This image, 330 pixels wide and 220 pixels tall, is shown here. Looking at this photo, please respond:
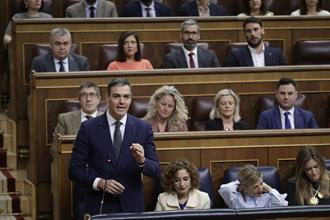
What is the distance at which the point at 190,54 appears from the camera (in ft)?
22.0

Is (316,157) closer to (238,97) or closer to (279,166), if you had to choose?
(279,166)

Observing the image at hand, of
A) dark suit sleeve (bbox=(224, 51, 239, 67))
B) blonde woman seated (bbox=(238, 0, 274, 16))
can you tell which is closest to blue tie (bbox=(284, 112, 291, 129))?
dark suit sleeve (bbox=(224, 51, 239, 67))

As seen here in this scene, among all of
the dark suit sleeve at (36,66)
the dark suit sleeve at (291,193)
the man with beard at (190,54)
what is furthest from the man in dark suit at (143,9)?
the dark suit sleeve at (291,193)

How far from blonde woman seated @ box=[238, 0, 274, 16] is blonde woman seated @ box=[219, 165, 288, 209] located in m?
2.83

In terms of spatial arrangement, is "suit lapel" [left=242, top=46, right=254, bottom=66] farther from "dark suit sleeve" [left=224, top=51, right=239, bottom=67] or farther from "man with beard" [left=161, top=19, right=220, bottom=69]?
"man with beard" [left=161, top=19, right=220, bottom=69]

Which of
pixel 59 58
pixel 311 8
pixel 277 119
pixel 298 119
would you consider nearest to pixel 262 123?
pixel 277 119

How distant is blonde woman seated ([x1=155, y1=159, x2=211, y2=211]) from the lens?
4.83 meters

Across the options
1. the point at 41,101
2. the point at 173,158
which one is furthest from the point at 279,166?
the point at 41,101

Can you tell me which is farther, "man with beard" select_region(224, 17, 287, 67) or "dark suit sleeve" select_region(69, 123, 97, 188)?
"man with beard" select_region(224, 17, 287, 67)

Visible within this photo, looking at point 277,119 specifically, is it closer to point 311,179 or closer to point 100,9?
point 311,179

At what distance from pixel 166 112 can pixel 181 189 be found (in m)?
0.88

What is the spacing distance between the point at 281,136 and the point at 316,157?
394mm

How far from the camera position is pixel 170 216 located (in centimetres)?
373

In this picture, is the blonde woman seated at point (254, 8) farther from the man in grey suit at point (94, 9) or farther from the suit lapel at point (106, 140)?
the suit lapel at point (106, 140)
